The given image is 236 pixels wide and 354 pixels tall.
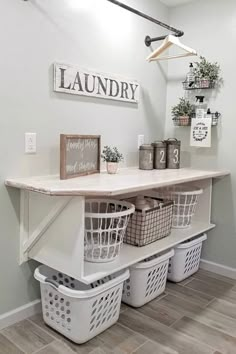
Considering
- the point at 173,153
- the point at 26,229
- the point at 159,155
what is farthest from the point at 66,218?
Answer: the point at 173,153

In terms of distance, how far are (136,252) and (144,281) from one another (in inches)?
9.7

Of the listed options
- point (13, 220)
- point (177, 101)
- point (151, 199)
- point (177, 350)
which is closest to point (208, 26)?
point (177, 101)

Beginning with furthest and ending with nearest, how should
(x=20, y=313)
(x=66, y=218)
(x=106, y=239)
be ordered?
1. (x=20, y=313)
2. (x=106, y=239)
3. (x=66, y=218)

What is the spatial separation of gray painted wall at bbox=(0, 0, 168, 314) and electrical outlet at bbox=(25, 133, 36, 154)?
27mm

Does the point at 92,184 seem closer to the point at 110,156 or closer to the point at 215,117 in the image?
the point at 110,156

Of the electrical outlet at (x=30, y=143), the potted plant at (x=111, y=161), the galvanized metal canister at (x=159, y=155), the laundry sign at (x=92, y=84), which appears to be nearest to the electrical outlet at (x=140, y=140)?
the galvanized metal canister at (x=159, y=155)

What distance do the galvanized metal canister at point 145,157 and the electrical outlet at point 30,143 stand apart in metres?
0.91

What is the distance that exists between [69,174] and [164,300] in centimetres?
115

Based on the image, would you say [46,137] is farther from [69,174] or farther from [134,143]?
[134,143]

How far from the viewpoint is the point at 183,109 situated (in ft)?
9.23

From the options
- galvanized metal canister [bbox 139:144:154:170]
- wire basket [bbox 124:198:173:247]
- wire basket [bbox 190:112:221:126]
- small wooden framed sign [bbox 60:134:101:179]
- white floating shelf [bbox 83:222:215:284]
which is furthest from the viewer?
wire basket [bbox 190:112:221:126]

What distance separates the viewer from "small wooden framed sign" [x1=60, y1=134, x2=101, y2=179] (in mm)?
1937

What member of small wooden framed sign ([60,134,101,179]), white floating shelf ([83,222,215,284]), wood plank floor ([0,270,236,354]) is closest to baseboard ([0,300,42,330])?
wood plank floor ([0,270,236,354])

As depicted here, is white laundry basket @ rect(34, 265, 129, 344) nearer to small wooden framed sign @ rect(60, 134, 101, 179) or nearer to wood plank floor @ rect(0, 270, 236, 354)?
wood plank floor @ rect(0, 270, 236, 354)
